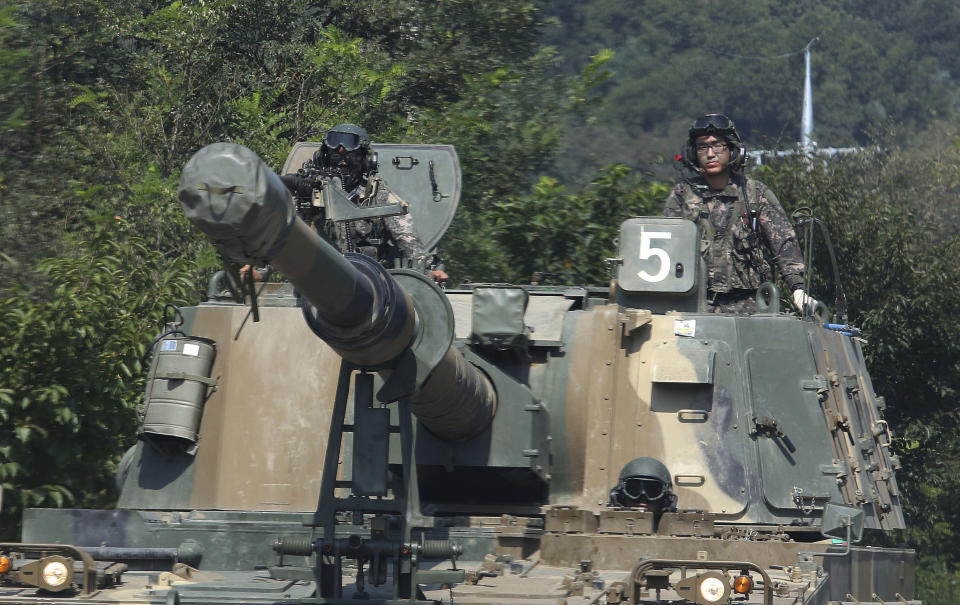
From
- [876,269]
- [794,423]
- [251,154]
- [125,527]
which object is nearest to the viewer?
[251,154]

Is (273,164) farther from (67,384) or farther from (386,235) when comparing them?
(386,235)

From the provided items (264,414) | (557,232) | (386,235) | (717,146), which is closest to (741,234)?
(717,146)

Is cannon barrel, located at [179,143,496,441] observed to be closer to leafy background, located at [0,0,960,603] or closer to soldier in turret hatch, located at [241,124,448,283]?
soldier in turret hatch, located at [241,124,448,283]

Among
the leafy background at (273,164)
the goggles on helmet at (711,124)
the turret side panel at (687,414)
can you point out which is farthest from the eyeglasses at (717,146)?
the leafy background at (273,164)

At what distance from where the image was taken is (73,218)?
17016 millimetres

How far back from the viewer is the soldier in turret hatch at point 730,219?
40.5 ft

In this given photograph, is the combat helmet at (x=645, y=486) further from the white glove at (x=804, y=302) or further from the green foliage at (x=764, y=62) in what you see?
the green foliage at (x=764, y=62)

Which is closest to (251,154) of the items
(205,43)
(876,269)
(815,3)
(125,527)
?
(125,527)

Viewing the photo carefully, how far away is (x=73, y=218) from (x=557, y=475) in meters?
8.21

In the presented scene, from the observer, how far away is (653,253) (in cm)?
1164

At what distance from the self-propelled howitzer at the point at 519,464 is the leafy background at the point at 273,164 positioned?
2.48 metres

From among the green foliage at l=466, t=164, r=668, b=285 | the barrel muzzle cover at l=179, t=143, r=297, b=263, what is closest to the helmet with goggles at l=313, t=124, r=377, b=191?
the barrel muzzle cover at l=179, t=143, r=297, b=263

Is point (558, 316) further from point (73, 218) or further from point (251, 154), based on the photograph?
point (73, 218)

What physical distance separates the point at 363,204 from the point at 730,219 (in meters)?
2.99
